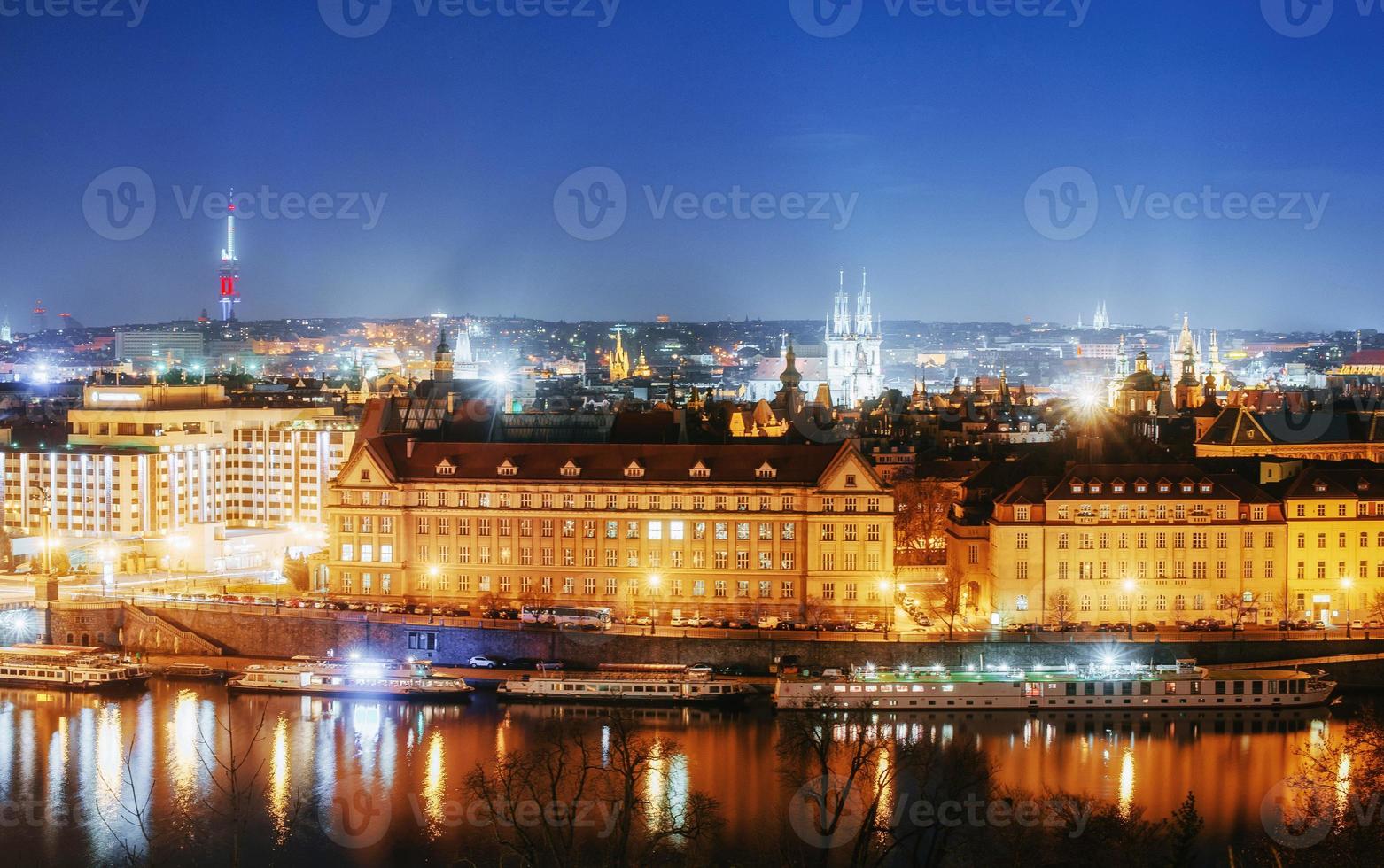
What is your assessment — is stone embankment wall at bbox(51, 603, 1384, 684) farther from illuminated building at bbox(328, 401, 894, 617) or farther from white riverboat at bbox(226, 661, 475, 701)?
illuminated building at bbox(328, 401, 894, 617)

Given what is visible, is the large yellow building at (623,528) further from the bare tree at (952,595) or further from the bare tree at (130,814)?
the bare tree at (130,814)

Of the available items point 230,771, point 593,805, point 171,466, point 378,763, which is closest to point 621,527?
point 378,763

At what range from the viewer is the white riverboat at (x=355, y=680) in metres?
36.5

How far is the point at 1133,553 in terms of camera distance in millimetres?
39219

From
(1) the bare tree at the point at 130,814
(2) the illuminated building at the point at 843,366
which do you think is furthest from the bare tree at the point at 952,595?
(2) the illuminated building at the point at 843,366

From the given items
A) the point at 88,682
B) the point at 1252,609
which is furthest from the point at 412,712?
the point at 1252,609

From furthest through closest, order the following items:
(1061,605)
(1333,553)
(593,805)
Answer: (1333,553) → (1061,605) → (593,805)

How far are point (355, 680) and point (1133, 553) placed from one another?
674 inches

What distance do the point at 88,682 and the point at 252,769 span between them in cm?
875

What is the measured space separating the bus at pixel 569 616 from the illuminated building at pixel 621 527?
74 cm

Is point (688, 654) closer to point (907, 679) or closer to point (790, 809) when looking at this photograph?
point (907, 679)

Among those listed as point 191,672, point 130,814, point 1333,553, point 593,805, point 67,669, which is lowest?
point 130,814

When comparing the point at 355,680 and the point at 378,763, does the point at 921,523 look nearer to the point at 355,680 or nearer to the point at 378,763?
the point at 355,680

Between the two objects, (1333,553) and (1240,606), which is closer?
(1240,606)
